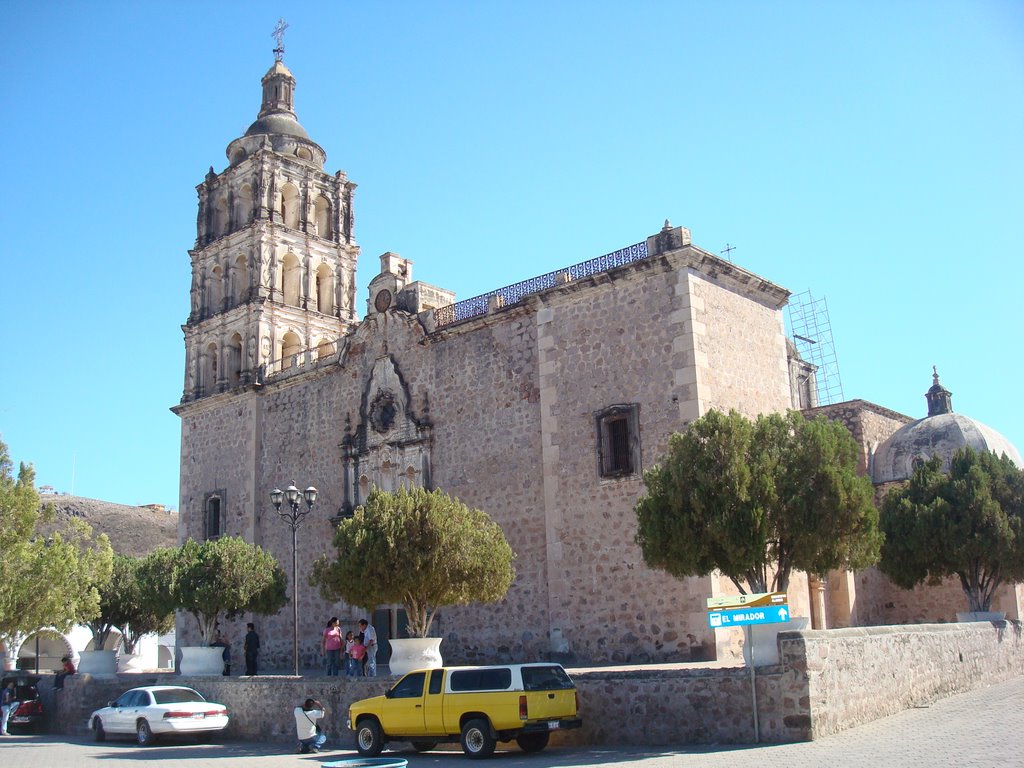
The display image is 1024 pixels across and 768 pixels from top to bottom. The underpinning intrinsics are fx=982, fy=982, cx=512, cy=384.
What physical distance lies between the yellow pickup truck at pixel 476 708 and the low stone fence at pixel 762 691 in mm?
707

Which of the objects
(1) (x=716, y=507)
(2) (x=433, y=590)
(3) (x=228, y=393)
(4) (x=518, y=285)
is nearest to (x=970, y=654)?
(1) (x=716, y=507)

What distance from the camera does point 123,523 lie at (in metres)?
49.3

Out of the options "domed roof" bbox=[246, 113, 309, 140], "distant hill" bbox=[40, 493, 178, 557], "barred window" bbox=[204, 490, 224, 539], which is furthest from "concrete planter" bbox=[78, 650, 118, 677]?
"distant hill" bbox=[40, 493, 178, 557]

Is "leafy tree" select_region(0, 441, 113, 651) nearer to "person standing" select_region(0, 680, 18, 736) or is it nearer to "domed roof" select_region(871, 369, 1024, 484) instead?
"person standing" select_region(0, 680, 18, 736)

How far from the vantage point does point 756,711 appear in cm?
1160

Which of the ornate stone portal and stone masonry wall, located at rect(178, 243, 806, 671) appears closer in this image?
stone masonry wall, located at rect(178, 243, 806, 671)

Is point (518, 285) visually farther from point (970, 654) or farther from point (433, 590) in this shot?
point (970, 654)

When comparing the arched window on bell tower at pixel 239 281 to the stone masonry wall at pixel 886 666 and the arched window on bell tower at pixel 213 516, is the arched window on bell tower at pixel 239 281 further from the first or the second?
the stone masonry wall at pixel 886 666

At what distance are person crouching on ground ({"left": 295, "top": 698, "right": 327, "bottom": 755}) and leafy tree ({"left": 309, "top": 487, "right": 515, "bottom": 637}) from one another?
1.87 m

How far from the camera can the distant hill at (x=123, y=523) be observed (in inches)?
1885

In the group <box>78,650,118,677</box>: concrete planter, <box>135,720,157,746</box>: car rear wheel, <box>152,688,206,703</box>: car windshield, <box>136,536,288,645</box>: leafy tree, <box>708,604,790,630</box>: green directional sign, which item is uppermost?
<box>136,536,288,645</box>: leafy tree

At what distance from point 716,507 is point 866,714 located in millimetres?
3251

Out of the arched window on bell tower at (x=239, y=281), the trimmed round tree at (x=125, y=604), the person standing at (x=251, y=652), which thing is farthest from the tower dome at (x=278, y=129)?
the person standing at (x=251, y=652)

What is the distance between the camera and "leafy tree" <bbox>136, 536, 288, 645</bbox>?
64.6ft
